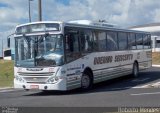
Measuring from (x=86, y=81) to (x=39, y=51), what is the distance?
108 inches

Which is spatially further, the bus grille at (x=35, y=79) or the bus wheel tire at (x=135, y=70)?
the bus wheel tire at (x=135, y=70)

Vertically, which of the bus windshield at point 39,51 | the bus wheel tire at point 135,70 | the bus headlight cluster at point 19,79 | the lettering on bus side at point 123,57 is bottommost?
the bus wheel tire at point 135,70

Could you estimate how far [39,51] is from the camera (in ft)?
59.8

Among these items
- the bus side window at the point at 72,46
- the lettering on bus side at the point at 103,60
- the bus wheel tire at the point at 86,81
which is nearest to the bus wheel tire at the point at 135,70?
the lettering on bus side at the point at 103,60

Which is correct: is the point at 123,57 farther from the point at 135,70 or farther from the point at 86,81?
the point at 86,81

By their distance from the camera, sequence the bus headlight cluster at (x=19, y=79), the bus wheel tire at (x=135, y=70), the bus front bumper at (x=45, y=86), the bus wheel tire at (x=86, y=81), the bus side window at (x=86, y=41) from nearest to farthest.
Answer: the bus front bumper at (x=45, y=86) → the bus headlight cluster at (x=19, y=79) → the bus side window at (x=86, y=41) → the bus wheel tire at (x=86, y=81) → the bus wheel tire at (x=135, y=70)

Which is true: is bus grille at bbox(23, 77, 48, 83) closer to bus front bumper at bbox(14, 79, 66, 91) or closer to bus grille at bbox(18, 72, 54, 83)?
bus grille at bbox(18, 72, 54, 83)

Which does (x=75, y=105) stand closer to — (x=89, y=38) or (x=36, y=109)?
(x=36, y=109)

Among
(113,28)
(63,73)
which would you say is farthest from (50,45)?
(113,28)

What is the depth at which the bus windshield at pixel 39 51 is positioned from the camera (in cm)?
1784

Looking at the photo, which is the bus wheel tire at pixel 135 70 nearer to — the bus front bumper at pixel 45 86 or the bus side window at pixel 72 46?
the bus side window at pixel 72 46

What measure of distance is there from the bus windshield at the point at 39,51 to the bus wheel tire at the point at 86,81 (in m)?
2.00

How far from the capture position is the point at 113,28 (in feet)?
74.5

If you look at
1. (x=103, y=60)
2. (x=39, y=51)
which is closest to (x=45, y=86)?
(x=39, y=51)
